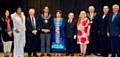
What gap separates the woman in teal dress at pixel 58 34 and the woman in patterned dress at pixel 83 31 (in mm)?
558

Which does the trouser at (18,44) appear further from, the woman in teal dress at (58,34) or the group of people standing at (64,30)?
the woman in teal dress at (58,34)

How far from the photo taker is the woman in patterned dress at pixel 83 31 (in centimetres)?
1077

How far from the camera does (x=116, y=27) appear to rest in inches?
387

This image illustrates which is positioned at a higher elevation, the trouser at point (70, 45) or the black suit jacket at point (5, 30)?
the black suit jacket at point (5, 30)

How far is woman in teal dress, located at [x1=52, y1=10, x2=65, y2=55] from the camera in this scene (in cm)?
1110

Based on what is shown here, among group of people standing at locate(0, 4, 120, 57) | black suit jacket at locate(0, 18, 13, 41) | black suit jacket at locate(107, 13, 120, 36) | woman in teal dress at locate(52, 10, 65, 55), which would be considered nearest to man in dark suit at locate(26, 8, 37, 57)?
group of people standing at locate(0, 4, 120, 57)

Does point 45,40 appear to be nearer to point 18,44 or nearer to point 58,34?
point 58,34

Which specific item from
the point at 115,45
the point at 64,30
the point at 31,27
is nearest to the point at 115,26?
the point at 115,45

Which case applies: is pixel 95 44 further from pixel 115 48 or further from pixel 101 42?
pixel 115 48

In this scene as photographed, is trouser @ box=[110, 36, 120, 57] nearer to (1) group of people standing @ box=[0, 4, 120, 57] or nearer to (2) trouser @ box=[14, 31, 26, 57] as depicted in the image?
(1) group of people standing @ box=[0, 4, 120, 57]

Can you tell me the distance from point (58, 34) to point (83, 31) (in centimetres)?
84

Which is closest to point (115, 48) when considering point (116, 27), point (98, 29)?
point (116, 27)

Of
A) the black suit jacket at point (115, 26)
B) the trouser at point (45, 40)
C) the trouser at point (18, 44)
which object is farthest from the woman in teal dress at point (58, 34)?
the black suit jacket at point (115, 26)

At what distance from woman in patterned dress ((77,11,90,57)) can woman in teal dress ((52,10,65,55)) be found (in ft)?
1.83
